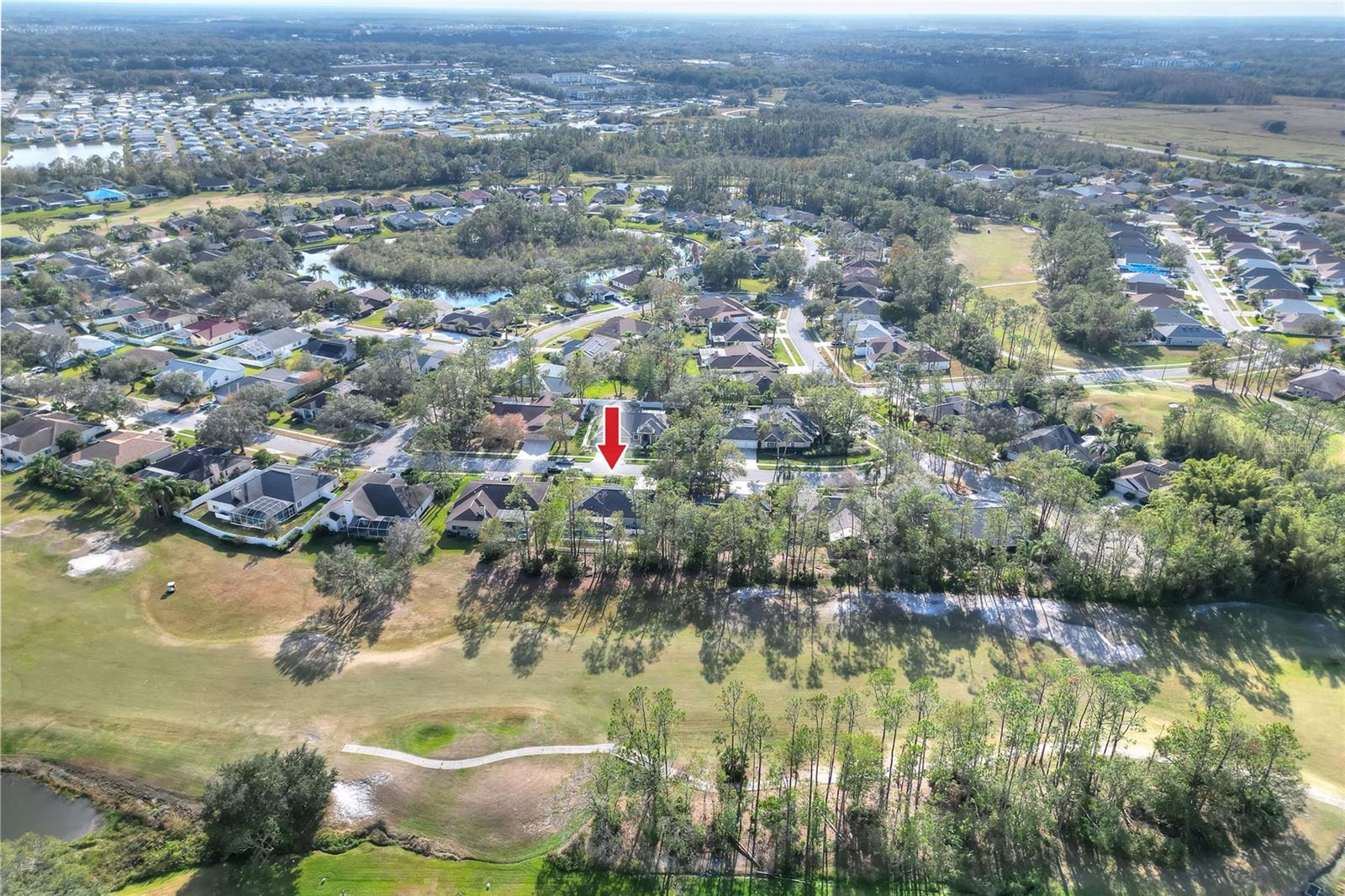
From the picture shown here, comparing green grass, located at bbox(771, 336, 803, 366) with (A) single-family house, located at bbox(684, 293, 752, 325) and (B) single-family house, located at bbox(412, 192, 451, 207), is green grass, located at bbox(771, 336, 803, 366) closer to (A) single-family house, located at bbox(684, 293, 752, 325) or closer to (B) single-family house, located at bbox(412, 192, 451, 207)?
(A) single-family house, located at bbox(684, 293, 752, 325)

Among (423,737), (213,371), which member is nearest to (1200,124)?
(213,371)

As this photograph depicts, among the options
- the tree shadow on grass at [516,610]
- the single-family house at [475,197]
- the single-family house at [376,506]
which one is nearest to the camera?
the tree shadow on grass at [516,610]

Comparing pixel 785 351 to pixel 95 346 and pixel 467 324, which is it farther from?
pixel 95 346

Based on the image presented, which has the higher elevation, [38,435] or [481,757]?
[38,435]

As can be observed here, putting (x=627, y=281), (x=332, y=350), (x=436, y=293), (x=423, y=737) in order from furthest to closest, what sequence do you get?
(x=627, y=281), (x=436, y=293), (x=332, y=350), (x=423, y=737)

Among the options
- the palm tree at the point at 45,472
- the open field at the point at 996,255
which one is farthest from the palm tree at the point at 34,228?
the open field at the point at 996,255

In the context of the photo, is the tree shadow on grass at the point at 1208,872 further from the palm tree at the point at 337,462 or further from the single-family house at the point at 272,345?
the single-family house at the point at 272,345

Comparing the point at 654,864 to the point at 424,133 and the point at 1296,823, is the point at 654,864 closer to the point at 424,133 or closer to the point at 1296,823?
the point at 1296,823

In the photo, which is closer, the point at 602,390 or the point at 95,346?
the point at 602,390
